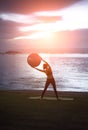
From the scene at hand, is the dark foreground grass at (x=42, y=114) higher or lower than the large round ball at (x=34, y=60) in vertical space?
lower

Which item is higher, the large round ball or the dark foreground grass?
the large round ball

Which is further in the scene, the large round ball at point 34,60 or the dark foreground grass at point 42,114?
the large round ball at point 34,60

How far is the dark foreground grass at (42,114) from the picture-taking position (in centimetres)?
1311

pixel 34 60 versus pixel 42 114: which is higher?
pixel 34 60

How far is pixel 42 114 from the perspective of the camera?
15.6 m

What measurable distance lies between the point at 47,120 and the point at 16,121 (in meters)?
1.10

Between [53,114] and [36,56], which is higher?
[36,56]

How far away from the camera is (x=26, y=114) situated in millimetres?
15594

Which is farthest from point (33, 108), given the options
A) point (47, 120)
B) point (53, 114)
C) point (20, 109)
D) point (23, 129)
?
point (23, 129)

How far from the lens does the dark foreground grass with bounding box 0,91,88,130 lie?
13109mm

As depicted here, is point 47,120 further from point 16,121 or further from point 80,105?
point 80,105

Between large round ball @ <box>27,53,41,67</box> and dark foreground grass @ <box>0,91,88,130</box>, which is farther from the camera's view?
large round ball @ <box>27,53,41,67</box>

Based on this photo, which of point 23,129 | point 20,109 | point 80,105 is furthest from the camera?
point 80,105

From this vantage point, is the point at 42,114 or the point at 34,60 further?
the point at 34,60
